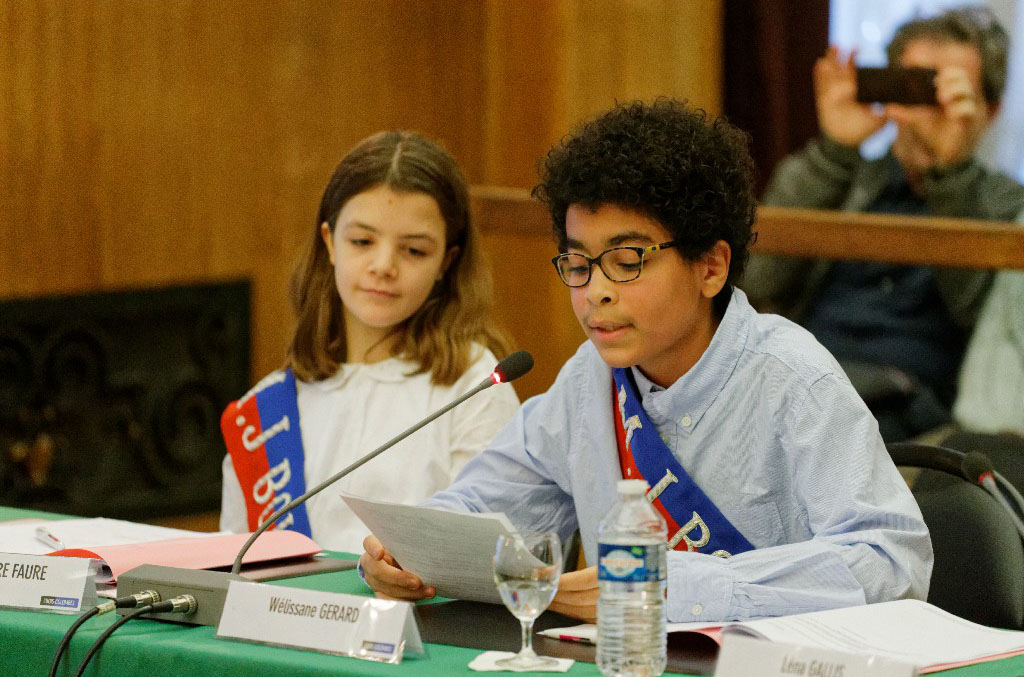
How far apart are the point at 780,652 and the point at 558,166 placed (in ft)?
2.43

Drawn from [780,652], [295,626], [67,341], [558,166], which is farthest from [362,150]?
[67,341]

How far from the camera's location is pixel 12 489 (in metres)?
3.69

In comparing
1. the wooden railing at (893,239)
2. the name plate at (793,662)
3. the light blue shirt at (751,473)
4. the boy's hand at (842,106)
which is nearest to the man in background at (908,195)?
the boy's hand at (842,106)

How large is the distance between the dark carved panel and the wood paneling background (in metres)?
0.08

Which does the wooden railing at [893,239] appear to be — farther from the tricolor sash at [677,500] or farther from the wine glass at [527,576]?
the wine glass at [527,576]

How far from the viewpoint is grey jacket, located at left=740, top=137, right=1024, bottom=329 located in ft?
11.8

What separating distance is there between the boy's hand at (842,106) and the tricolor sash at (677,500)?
7.78ft

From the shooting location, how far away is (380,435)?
2.40 m

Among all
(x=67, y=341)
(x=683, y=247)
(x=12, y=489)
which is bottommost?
(x=12, y=489)

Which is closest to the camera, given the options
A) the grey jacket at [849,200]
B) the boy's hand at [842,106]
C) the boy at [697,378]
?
the boy at [697,378]

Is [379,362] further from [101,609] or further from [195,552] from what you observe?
[101,609]

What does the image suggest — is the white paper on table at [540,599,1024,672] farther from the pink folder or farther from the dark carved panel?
the dark carved panel

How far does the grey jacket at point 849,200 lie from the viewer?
359cm

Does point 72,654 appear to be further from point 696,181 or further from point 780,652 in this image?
point 696,181
